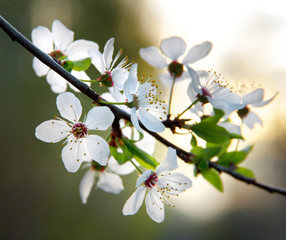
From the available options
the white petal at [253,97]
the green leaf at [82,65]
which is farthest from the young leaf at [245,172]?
the green leaf at [82,65]

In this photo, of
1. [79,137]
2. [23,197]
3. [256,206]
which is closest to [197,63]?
[79,137]

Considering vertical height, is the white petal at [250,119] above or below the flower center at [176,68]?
below

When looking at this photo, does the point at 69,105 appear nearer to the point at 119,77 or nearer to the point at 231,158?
the point at 119,77

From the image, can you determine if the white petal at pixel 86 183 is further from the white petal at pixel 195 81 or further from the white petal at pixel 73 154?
the white petal at pixel 195 81

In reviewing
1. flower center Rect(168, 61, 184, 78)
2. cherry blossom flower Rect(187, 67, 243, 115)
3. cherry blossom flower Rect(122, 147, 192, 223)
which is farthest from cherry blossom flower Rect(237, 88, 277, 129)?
cherry blossom flower Rect(122, 147, 192, 223)

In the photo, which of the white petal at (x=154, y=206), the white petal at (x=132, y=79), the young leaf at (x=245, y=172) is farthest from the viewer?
the young leaf at (x=245, y=172)
